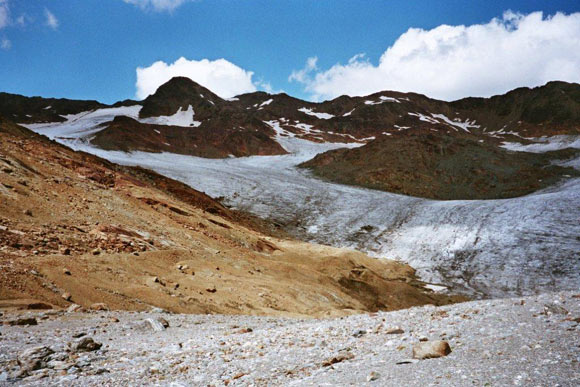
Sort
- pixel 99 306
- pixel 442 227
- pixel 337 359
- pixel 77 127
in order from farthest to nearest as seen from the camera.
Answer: pixel 77 127 → pixel 442 227 → pixel 99 306 → pixel 337 359

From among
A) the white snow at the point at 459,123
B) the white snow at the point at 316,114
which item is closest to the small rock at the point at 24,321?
the white snow at the point at 459,123

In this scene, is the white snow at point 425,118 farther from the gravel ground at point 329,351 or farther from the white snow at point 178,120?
the gravel ground at point 329,351

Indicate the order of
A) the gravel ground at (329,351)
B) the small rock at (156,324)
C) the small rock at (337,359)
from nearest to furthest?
1. the gravel ground at (329,351)
2. the small rock at (337,359)
3. the small rock at (156,324)

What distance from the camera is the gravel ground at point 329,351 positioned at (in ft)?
12.8

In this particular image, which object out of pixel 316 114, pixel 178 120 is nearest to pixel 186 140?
pixel 178 120

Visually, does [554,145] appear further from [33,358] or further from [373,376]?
[33,358]

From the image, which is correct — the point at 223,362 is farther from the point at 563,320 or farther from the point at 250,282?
the point at 250,282

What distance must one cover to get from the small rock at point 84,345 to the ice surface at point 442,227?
21.6m

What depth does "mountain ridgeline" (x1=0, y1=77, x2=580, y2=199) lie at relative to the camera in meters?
53.8

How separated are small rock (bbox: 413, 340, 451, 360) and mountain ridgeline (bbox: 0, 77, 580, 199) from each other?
4701 cm

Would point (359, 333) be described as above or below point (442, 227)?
above

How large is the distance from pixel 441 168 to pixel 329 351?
2307 inches

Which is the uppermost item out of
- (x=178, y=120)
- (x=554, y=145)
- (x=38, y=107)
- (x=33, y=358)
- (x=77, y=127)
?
(x=38, y=107)

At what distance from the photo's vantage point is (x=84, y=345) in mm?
5219
